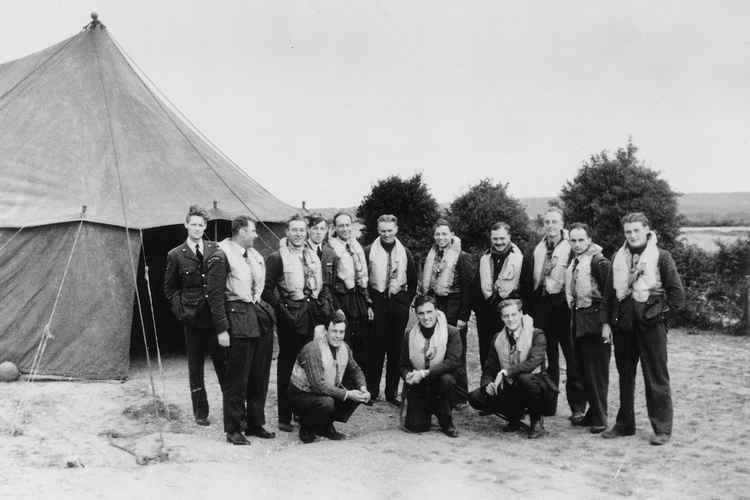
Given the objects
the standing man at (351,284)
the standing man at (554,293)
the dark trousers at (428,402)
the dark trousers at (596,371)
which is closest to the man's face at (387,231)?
the standing man at (351,284)

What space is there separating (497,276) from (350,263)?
1175mm

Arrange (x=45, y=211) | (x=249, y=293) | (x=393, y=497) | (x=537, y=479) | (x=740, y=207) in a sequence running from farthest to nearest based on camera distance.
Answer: (x=740, y=207) < (x=45, y=211) < (x=249, y=293) < (x=537, y=479) < (x=393, y=497)

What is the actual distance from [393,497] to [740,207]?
22.4m

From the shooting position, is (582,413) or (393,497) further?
(582,413)

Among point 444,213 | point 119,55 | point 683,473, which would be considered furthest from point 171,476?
point 444,213

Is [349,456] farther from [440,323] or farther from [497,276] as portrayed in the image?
[497,276]

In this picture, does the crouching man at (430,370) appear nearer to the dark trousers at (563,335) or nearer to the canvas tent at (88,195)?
the dark trousers at (563,335)

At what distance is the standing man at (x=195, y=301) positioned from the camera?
5109mm

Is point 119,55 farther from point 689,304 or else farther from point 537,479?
point 689,304

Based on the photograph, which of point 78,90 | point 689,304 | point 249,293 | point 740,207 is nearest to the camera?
point 249,293

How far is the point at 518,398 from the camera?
5.11 meters

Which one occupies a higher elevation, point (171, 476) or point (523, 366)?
point (523, 366)

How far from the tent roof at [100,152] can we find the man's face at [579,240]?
380 centimetres

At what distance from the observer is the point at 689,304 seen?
10305mm
